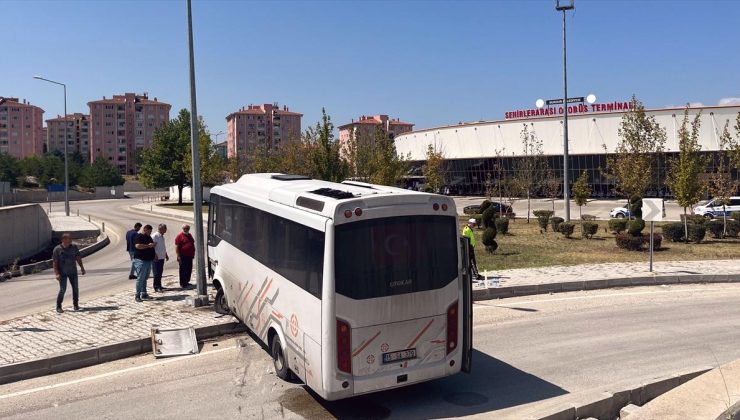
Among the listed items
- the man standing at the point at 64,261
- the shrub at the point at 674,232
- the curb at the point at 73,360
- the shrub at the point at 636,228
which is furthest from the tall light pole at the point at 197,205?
the shrub at the point at 674,232

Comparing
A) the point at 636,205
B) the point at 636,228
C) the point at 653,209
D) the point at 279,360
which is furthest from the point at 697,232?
the point at 279,360

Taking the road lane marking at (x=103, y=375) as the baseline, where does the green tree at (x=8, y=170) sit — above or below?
above

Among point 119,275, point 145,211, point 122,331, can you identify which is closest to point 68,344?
point 122,331

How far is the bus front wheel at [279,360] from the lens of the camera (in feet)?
28.5

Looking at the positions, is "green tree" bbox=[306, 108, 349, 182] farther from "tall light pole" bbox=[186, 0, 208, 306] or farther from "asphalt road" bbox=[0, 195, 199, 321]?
"tall light pole" bbox=[186, 0, 208, 306]

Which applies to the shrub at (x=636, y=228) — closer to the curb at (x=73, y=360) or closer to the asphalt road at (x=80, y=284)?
the asphalt road at (x=80, y=284)

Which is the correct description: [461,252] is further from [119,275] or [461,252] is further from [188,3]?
[119,275]

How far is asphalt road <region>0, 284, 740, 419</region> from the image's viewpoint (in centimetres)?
775

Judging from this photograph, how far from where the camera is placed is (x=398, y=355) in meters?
7.48

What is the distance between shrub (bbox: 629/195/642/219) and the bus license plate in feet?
93.1

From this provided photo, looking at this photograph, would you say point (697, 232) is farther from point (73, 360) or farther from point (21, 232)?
point (21, 232)

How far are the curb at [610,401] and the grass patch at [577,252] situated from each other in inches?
423

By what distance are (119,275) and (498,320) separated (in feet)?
44.0

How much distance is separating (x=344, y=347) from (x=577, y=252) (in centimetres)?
1759
